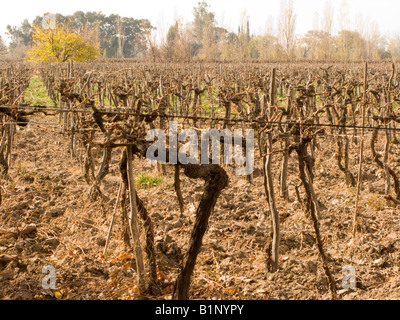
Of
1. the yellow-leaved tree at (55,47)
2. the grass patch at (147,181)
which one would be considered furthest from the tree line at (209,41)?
the grass patch at (147,181)

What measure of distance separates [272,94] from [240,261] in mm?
1668

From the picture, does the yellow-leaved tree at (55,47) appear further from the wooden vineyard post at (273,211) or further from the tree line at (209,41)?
the wooden vineyard post at (273,211)

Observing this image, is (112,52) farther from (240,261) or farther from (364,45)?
(240,261)

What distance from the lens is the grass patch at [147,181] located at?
258 inches

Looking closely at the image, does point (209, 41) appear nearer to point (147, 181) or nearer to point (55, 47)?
point (55, 47)

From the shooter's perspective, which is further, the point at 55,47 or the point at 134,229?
the point at 55,47

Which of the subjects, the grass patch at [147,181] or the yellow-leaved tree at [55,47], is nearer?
the grass patch at [147,181]

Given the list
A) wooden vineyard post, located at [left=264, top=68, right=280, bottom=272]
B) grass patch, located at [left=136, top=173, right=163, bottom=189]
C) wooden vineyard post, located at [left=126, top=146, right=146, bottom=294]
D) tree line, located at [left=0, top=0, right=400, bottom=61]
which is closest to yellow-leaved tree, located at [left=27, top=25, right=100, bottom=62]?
tree line, located at [left=0, top=0, right=400, bottom=61]

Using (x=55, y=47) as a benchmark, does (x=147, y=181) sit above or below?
below

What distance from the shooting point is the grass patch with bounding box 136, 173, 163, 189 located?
655 cm

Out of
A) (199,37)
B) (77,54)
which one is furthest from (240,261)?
(199,37)

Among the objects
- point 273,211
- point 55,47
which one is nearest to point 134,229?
point 273,211

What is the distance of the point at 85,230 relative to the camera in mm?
5035

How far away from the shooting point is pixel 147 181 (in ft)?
21.9
